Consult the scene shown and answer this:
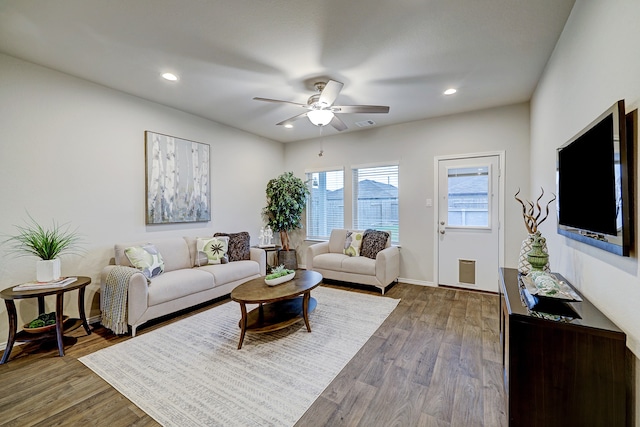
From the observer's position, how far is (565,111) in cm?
203

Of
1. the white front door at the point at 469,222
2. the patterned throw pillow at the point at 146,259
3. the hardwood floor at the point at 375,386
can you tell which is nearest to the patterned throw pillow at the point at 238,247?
the patterned throw pillow at the point at 146,259

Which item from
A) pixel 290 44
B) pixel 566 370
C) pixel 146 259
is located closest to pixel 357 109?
pixel 290 44

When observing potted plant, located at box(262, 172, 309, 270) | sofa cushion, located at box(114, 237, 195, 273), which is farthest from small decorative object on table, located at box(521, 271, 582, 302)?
potted plant, located at box(262, 172, 309, 270)

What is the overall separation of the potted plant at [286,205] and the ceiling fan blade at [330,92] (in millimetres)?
2546

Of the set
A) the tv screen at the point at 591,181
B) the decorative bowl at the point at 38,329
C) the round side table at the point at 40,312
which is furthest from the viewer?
the decorative bowl at the point at 38,329

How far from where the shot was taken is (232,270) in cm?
366

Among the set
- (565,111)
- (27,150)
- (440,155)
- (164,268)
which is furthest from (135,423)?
(440,155)

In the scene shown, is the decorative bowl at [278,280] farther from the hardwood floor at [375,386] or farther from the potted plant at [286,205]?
the potted plant at [286,205]

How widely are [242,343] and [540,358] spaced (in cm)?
223

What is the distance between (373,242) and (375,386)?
103 inches

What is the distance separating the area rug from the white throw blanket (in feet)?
0.75

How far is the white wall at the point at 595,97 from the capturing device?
3.74ft

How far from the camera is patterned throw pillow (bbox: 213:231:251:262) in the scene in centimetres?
402

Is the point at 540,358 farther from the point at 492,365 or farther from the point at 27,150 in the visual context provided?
the point at 27,150
